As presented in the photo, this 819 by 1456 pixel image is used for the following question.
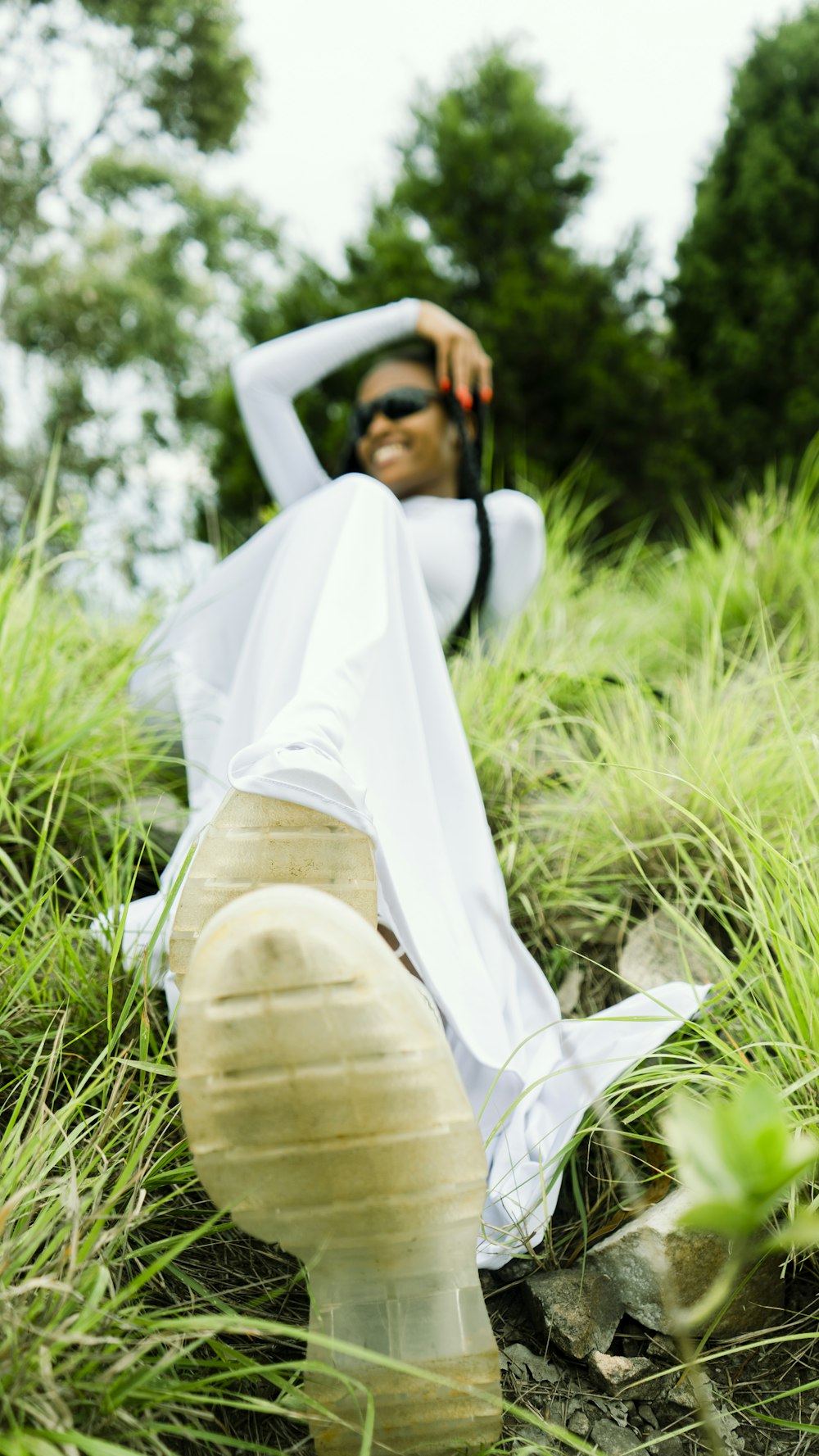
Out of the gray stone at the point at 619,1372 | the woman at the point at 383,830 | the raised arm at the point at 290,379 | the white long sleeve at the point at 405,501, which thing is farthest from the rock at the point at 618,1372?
the raised arm at the point at 290,379

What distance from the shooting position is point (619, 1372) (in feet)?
3.16

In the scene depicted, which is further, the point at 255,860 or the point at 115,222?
the point at 115,222

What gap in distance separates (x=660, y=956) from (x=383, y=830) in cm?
55

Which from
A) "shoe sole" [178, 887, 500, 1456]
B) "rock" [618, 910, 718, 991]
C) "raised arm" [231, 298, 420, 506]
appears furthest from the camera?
"raised arm" [231, 298, 420, 506]

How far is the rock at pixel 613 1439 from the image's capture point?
2.94 ft

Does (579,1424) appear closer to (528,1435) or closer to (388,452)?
(528,1435)

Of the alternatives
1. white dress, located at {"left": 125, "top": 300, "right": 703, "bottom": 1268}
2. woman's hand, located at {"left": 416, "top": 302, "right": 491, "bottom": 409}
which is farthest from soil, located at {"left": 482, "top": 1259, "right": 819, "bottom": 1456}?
woman's hand, located at {"left": 416, "top": 302, "right": 491, "bottom": 409}

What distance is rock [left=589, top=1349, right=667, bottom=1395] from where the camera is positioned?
96cm

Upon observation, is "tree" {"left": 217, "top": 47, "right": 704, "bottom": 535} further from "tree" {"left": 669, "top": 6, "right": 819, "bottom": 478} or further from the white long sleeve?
the white long sleeve

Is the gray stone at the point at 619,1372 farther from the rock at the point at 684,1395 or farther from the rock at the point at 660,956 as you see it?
the rock at the point at 660,956

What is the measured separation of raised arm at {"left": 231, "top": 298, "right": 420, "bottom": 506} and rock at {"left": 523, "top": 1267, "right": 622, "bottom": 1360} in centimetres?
182

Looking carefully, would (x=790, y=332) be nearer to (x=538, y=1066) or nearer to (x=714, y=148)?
(x=714, y=148)

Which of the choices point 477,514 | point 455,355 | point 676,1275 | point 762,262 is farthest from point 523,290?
point 676,1275

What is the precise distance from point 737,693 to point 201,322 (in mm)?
9097
